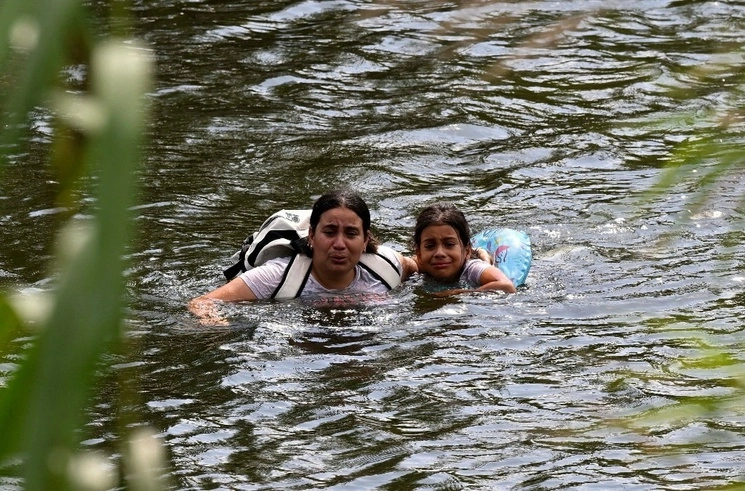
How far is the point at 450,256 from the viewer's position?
780 cm

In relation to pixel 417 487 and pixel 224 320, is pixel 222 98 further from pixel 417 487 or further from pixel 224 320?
pixel 417 487

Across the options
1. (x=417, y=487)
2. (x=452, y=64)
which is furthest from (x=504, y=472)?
(x=452, y=64)

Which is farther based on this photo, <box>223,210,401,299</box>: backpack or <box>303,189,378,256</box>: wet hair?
<box>223,210,401,299</box>: backpack

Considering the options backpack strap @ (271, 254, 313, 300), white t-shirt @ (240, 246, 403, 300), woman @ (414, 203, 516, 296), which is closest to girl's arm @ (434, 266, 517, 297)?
woman @ (414, 203, 516, 296)

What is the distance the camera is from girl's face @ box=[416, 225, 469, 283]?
306 inches

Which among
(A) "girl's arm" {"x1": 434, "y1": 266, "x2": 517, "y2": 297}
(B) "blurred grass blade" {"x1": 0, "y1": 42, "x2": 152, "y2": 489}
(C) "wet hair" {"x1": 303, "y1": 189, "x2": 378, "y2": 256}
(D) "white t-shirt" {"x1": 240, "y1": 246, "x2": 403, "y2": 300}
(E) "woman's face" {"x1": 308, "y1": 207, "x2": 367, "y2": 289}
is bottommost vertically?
(A) "girl's arm" {"x1": 434, "y1": 266, "x2": 517, "y2": 297}

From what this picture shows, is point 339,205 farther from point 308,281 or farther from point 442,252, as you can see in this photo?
point 442,252

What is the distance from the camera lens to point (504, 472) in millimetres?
4820

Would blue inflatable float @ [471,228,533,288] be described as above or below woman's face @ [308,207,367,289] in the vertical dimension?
below

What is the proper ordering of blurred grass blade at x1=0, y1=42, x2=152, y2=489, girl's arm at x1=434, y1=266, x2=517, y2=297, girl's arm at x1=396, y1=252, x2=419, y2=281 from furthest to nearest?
girl's arm at x1=396, y1=252, x2=419, y2=281
girl's arm at x1=434, y1=266, x2=517, y2=297
blurred grass blade at x1=0, y1=42, x2=152, y2=489

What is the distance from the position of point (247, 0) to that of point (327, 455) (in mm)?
12165

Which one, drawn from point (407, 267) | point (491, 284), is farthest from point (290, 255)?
point (491, 284)

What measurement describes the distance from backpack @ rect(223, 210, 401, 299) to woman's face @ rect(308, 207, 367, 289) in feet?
0.54

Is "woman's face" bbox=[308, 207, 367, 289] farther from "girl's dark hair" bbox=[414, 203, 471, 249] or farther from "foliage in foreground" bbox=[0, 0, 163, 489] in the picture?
"foliage in foreground" bbox=[0, 0, 163, 489]
